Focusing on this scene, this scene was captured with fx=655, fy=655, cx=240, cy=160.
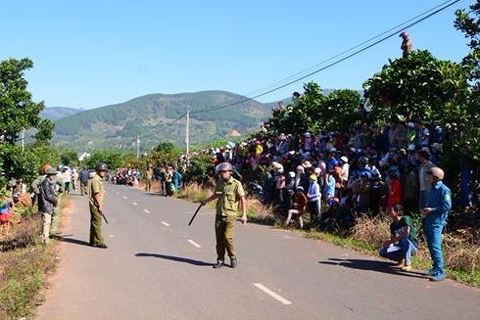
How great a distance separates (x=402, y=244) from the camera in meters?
11.9

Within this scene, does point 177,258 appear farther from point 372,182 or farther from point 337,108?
point 337,108

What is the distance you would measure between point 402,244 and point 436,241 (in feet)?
3.81

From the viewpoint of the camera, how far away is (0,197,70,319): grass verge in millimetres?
8523

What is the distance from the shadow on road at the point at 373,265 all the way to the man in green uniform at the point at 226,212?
2018mm

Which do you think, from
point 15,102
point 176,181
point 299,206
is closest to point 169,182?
point 176,181

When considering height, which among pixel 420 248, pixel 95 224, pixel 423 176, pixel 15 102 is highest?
pixel 15 102

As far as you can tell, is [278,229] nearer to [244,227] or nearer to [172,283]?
[244,227]

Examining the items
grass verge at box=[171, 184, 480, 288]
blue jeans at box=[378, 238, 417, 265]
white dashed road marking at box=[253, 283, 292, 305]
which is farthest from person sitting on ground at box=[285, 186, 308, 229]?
white dashed road marking at box=[253, 283, 292, 305]

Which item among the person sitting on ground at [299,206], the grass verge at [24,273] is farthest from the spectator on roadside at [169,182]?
the grass verge at [24,273]

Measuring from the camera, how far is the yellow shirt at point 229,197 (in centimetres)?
1172

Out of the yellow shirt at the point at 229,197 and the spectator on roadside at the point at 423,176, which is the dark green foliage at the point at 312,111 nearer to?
the spectator on roadside at the point at 423,176

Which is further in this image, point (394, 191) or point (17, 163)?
point (17, 163)

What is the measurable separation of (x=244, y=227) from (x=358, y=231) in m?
4.51

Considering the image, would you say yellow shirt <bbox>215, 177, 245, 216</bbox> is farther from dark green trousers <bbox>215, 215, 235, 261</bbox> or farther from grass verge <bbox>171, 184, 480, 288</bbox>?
grass verge <bbox>171, 184, 480, 288</bbox>
